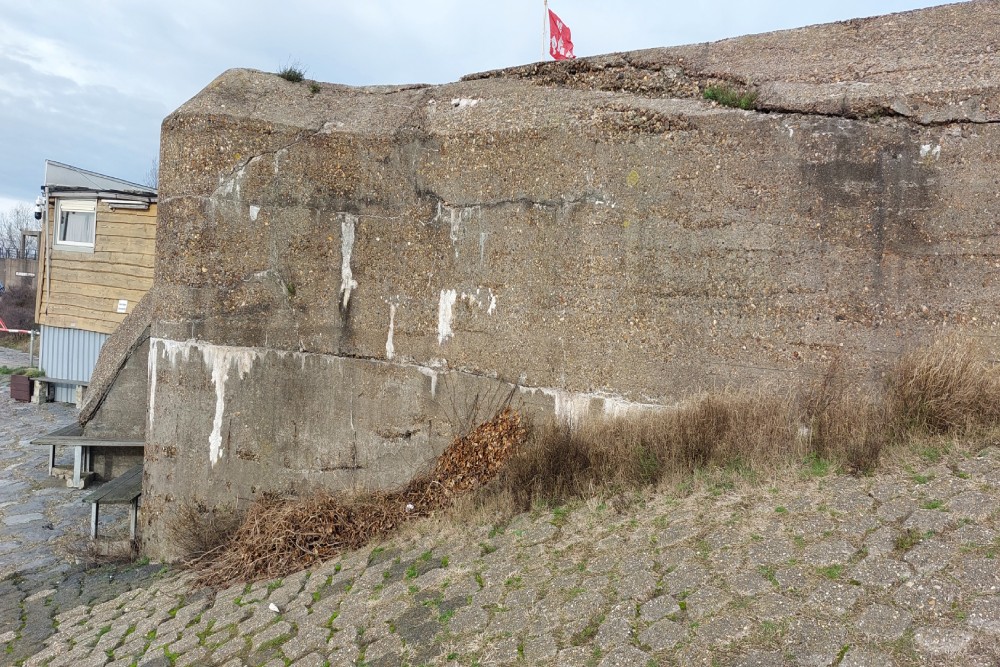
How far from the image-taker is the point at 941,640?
103 inches

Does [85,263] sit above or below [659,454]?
above

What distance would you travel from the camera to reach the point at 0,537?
697 cm

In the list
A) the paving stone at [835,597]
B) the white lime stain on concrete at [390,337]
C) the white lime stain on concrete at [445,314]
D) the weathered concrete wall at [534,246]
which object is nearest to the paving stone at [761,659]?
the paving stone at [835,597]

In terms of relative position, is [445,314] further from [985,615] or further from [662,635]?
[985,615]

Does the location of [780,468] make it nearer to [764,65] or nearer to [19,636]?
[764,65]

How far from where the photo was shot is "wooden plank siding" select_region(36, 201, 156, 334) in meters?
12.4

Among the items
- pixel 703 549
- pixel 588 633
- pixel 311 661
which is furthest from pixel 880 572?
pixel 311 661

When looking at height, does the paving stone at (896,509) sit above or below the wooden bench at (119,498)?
above

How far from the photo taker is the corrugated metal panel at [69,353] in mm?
13312

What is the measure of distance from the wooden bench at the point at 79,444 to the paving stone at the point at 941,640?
803 centimetres

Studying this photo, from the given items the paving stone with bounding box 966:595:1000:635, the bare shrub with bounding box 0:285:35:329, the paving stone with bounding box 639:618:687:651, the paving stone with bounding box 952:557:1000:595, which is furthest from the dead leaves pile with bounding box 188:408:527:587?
the bare shrub with bounding box 0:285:35:329

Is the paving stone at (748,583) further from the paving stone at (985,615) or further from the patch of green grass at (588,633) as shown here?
the paving stone at (985,615)

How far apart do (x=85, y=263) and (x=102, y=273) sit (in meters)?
0.50

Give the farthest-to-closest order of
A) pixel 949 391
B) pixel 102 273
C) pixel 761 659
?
1. pixel 102 273
2. pixel 949 391
3. pixel 761 659
